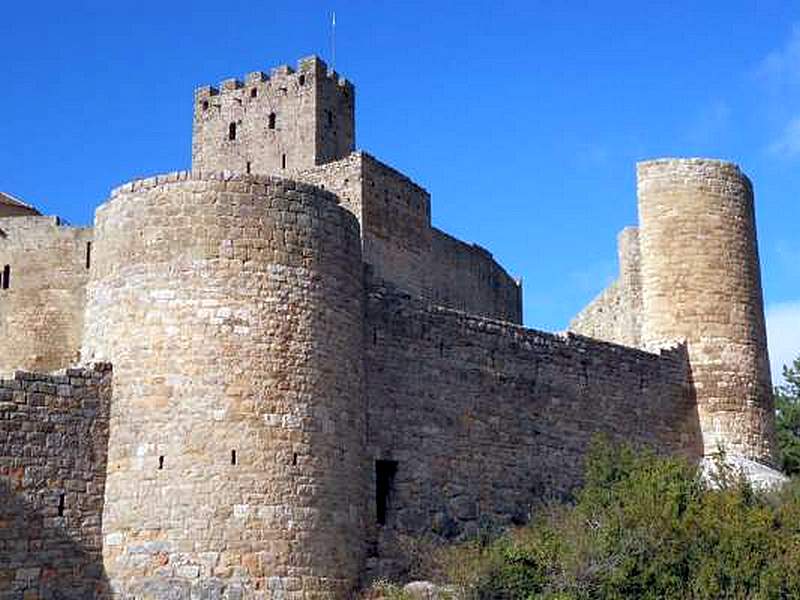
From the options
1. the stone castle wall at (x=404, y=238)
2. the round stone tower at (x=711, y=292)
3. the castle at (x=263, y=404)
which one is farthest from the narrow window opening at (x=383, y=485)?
the stone castle wall at (x=404, y=238)

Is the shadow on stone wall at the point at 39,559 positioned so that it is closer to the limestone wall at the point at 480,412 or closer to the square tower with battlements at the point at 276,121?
the limestone wall at the point at 480,412

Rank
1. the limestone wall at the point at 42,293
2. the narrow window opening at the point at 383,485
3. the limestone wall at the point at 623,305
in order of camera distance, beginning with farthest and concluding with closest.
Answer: the limestone wall at the point at 623,305 < the limestone wall at the point at 42,293 < the narrow window opening at the point at 383,485

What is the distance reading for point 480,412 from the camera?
67.5 feet

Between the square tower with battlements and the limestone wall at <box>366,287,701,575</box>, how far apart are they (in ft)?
55.6

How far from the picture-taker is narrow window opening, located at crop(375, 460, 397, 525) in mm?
18766

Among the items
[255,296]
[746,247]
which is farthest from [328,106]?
[255,296]

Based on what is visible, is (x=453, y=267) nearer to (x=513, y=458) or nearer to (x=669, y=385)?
(x=669, y=385)

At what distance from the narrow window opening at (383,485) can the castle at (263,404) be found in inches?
1.2

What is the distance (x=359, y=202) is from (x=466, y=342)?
28.1ft

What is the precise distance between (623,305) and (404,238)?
4911 mm

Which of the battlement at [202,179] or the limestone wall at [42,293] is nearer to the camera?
the battlement at [202,179]

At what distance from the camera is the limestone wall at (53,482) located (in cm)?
1573

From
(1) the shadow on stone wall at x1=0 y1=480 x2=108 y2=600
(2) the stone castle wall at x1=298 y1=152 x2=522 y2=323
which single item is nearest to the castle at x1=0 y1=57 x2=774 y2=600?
(1) the shadow on stone wall at x1=0 y1=480 x2=108 y2=600

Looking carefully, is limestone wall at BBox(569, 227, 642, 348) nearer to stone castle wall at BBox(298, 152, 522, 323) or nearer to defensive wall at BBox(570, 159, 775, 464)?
defensive wall at BBox(570, 159, 775, 464)
